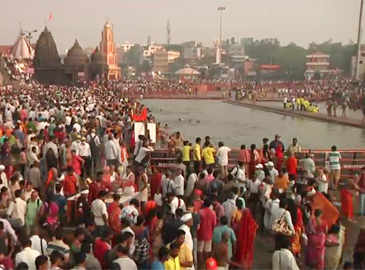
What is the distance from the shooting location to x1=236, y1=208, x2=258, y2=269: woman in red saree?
7020 mm

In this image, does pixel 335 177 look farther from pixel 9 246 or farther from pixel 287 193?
pixel 9 246

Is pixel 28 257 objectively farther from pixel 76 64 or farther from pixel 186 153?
pixel 76 64

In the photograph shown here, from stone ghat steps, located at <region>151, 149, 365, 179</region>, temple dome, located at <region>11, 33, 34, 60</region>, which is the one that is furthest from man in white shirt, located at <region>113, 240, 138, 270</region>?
temple dome, located at <region>11, 33, 34, 60</region>

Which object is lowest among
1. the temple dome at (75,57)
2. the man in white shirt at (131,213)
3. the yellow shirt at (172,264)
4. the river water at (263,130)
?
the river water at (263,130)

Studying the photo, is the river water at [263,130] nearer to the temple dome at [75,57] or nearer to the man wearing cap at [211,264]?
the man wearing cap at [211,264]

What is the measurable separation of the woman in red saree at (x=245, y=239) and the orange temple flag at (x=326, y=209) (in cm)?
128

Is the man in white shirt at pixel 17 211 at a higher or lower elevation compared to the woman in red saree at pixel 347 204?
higher

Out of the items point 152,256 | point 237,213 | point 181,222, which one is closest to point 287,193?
point 237,213

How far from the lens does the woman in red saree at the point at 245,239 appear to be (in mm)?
7020

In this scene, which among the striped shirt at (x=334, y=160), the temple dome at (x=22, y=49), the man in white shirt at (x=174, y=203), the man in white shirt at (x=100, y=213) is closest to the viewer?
the man in white shirt at (x=100, y=213)

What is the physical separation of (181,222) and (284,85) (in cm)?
6087

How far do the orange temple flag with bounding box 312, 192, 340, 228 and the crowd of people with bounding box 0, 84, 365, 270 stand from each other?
0.05ft

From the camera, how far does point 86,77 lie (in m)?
58.8

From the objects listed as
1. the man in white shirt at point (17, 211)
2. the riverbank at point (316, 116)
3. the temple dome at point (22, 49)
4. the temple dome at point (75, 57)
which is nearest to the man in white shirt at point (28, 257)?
the man in white shirt at point (17, 211)
